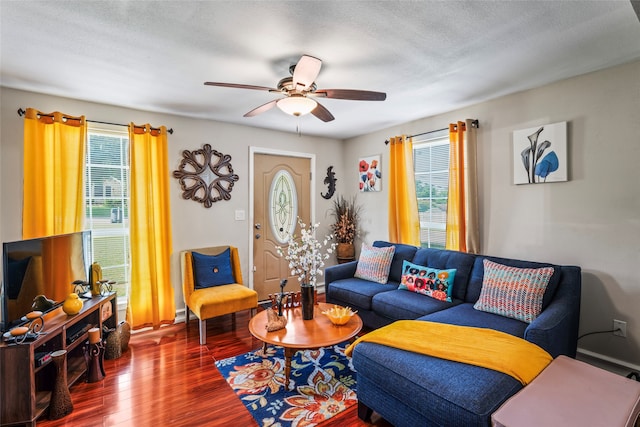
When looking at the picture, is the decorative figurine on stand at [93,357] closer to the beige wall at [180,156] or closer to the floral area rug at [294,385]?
the floral area rug at [294,385]

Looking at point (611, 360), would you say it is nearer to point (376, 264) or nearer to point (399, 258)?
point (399, 258)

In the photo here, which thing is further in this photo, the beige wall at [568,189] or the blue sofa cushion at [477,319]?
the beige wall at [568,189]

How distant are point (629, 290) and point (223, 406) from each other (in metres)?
3.08

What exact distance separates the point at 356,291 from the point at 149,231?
2.30 m

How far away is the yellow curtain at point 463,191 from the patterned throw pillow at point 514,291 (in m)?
0.64

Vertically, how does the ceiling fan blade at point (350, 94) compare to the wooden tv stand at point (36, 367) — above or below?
above

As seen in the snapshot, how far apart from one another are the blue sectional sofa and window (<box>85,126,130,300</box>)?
7.90 ft

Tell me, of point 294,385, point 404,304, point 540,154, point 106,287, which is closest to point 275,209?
point 106,287

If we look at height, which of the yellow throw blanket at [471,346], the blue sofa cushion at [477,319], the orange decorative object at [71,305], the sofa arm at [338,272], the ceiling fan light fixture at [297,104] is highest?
the ceiling fan light fixture at [297,104]

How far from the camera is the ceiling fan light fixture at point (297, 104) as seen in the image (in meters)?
2.23

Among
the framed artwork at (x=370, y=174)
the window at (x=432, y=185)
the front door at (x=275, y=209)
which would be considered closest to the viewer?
the window at (x=432, y=185)

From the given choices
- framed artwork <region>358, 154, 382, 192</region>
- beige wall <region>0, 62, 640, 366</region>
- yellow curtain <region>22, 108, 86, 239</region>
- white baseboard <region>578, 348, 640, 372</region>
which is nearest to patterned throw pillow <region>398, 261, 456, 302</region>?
beige wall <region>0, 62, 640, 366</region>

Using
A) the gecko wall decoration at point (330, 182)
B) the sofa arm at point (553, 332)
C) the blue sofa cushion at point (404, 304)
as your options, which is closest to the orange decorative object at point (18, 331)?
the blue sofa cushion at point (404, 304)

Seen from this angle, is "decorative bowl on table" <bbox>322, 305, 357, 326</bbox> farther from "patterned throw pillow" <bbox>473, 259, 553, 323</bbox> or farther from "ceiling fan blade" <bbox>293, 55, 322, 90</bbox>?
"ceiling fan blade" <bbox>293, 55, 322, 90</bbox>
